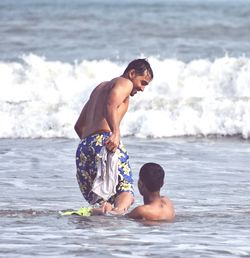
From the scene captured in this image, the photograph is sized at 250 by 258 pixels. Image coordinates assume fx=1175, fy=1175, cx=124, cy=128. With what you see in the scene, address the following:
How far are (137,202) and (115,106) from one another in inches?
69.9

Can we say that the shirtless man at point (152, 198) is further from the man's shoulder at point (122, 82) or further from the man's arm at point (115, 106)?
the man's shoulder at point (122, 82)

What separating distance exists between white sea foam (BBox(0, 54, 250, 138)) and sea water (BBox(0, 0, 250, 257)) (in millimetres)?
24

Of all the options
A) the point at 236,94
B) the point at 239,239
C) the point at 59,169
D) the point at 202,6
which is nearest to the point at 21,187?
the point at 59,169

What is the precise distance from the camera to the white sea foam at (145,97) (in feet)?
50.4

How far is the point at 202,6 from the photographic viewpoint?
140ft

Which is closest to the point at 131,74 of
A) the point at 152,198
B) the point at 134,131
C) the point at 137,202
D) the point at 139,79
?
the point at 139,79

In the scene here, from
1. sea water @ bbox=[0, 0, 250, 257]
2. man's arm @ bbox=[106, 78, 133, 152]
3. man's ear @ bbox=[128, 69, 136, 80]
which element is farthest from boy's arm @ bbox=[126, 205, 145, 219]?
man's ear @ bbox=[128, 69, 136, 80]

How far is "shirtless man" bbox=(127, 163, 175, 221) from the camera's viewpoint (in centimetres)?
855

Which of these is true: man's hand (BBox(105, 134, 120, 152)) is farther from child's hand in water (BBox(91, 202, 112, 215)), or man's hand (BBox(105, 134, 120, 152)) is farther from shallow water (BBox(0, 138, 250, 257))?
shallow water (BBox(0, 138, 250, 257))

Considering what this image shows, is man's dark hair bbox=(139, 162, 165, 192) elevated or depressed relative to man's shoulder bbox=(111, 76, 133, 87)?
depressed

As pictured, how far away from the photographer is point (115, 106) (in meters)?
8.30

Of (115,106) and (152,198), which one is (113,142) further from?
(152,198)

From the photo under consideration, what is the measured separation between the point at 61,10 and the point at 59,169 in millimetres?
26404

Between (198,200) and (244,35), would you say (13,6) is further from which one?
(198,200)
